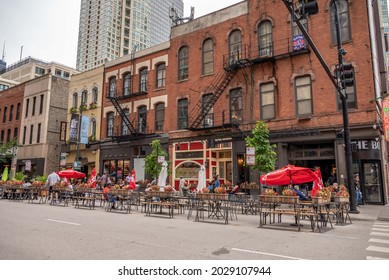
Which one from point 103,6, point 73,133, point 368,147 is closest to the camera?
point 368,147

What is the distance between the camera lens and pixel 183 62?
27141mm

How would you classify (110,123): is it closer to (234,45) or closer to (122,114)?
(122,114)

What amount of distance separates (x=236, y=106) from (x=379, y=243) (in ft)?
53.5

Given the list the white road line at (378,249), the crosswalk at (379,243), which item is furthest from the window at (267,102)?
the white road line at (378,249)

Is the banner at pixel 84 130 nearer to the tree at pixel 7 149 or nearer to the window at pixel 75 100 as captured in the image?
the window at pixel 75 100

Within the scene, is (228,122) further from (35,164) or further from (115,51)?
(115,51)

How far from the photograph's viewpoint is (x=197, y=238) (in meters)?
8.22

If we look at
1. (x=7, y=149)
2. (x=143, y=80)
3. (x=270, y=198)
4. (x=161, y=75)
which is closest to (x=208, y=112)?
(x=161, y=75)

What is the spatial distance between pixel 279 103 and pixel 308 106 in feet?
6.52

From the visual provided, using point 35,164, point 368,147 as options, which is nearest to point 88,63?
point 35,164

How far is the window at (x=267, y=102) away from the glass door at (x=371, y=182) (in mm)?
6683

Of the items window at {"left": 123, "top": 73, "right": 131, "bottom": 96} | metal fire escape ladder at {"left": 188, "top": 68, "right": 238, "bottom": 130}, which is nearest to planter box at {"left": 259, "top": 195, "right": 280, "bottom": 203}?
metal fire escape ladder at {"left": 188, "top": 68, "right": 238, "bottom": 130}

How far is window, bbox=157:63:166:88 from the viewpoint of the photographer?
28453mm

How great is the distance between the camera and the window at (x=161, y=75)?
93.4 ft
